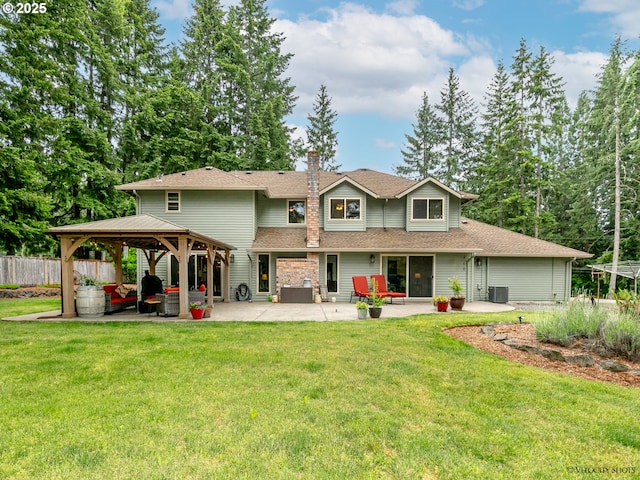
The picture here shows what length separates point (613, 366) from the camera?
5133 mm

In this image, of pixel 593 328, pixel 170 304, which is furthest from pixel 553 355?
pixel 170 304

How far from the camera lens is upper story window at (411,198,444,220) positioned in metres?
14.9

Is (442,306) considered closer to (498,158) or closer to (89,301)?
(89,301)

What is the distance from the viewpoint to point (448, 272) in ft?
46.9

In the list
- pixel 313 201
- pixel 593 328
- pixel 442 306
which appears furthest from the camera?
pixel 313 201

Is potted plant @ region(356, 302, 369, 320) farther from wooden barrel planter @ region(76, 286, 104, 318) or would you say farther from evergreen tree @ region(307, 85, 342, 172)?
evergreen tree @ region(307, 85, 342, 172)

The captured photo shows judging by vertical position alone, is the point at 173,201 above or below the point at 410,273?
above

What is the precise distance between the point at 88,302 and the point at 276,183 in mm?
9301

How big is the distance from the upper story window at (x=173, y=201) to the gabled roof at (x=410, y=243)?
140 inches

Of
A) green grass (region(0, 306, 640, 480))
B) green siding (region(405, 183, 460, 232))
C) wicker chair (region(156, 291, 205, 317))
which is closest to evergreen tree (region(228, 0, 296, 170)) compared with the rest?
green siding (region(405, 183, 460, 232))

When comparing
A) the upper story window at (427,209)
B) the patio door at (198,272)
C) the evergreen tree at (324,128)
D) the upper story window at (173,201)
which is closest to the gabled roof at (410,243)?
the upper story window at (427,209)

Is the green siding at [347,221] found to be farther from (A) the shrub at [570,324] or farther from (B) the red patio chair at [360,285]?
(A) the shrub at [570,324]

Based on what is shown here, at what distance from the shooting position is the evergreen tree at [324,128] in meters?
31.0

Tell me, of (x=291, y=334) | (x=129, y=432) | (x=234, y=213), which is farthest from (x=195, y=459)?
(x=234, y=213)
